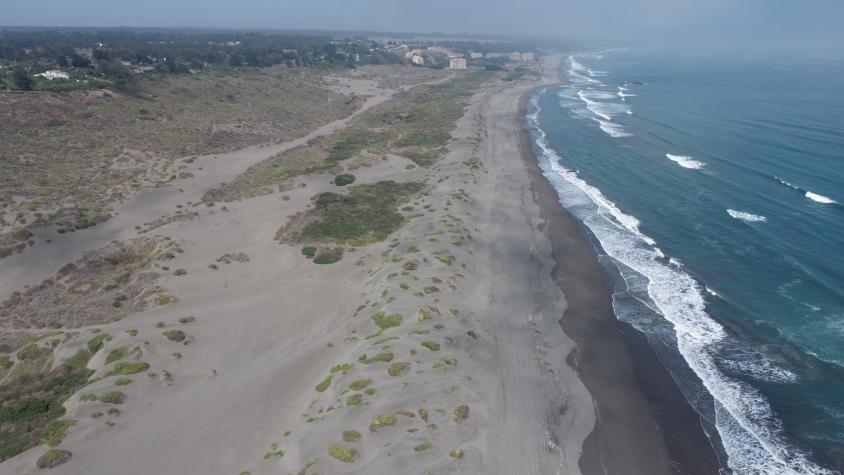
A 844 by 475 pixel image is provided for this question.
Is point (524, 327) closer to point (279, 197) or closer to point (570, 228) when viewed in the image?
point (570, 228)

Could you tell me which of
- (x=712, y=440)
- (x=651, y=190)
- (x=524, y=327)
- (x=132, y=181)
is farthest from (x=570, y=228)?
(x=132, y=181)

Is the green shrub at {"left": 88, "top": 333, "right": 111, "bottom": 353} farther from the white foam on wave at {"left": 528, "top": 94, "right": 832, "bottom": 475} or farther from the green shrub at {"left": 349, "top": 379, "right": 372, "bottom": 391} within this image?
the white foam on wave at {"left": 528, "top": 94, "right": 832, "bottom": 475}

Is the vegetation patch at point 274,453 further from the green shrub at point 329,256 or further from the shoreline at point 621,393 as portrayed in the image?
the green shrub at point 329,256

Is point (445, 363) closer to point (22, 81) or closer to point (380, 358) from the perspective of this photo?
point (380, 358)

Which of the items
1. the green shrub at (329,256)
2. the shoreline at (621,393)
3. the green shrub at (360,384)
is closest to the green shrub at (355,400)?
the green shrub at (360,384)

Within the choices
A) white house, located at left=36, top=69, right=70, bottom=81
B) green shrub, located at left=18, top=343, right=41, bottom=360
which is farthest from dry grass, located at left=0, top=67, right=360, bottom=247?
green shrub, located at left=18, top=343, right=41, bottom=360
